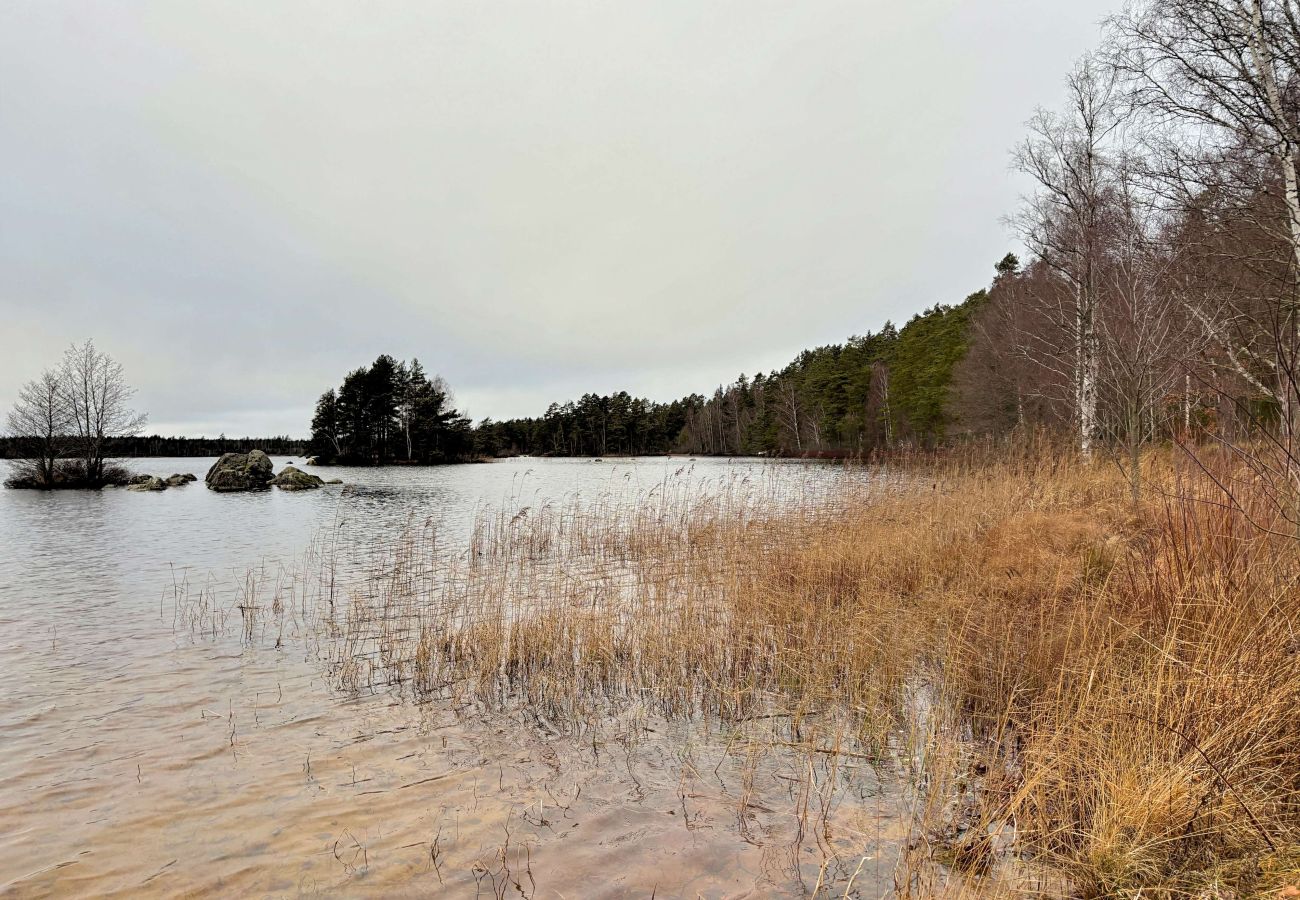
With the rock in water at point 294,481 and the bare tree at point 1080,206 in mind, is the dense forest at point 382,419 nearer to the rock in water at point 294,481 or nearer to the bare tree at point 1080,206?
the rock in water at point 294,481

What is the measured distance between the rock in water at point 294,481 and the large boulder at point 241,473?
0.78 metres

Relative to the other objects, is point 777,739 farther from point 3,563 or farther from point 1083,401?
point 3,563

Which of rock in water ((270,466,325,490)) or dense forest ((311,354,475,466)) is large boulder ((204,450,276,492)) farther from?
dense forest ((311,354,475,466))

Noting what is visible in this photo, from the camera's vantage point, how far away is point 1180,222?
375 inches

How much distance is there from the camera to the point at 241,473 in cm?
3172

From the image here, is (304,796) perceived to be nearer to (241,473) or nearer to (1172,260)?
(1172,260)

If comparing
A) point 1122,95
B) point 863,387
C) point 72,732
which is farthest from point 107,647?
point 863,387

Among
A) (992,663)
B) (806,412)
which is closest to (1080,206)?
(992,663)

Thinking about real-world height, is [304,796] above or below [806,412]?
below

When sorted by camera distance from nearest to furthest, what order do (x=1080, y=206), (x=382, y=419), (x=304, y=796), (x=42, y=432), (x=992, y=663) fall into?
(x=304, y=796), (x=992, y=663), (x=1080, y=206), (x=42, y=432), (x=382, y=419)

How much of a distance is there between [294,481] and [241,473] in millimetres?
2635

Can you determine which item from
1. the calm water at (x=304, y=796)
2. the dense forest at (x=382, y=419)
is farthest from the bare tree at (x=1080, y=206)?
the dense forest at (x=382, y=419)

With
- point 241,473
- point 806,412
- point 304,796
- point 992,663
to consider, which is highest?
point 806,412

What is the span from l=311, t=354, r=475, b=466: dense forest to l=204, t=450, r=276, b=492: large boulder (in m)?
22.6
